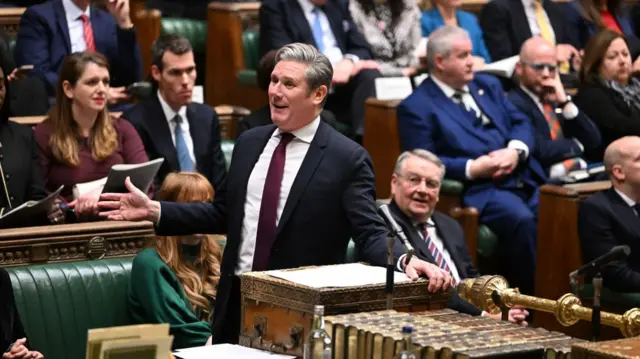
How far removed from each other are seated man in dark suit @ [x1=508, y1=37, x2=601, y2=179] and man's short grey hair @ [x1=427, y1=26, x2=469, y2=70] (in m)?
0.40

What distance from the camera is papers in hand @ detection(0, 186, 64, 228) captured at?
13.4 feet

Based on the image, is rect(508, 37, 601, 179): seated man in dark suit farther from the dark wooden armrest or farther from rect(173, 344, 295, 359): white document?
rect(173, 344, 295, 359): white document

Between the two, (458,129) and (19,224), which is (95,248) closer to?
(19,224)

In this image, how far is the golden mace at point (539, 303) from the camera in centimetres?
290

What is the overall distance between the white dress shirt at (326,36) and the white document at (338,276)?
10.2 ft

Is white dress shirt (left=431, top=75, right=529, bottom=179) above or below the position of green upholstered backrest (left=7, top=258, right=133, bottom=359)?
above

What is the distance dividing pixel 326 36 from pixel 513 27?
1056mm

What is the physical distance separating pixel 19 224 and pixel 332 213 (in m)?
1.13

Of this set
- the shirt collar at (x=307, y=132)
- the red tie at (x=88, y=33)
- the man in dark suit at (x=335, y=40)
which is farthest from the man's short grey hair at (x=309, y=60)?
the man in dark suit at (x=335, y=40)

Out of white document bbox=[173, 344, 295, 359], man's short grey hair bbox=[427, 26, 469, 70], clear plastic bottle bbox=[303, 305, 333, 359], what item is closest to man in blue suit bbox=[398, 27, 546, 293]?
man's short grey hair bbox=[427, 26, 469, 70]

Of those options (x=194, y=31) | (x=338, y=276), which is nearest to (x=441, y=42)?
(x=194, y=31)

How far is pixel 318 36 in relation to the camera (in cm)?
636

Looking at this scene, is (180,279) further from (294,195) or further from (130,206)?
(294,195)

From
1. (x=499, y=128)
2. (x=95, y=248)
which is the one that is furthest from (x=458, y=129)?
(x=95, y=248)
